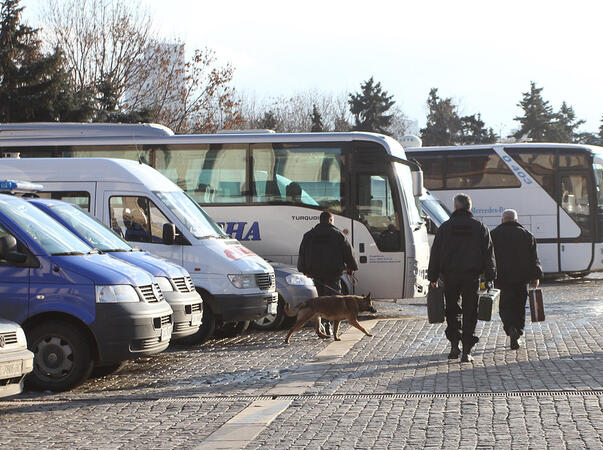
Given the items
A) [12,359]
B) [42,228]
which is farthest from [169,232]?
[12,359]

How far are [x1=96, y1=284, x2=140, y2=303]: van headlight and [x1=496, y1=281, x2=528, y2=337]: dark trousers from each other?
16.1 ft

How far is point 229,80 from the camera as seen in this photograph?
4731 cm

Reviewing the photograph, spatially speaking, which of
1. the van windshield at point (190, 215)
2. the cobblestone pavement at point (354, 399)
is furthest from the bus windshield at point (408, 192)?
the cobblestone pavement at point (354, 399)

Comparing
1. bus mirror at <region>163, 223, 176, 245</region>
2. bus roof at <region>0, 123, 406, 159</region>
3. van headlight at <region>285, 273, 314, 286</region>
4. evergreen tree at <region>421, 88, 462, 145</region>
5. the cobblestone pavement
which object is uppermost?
evergreen tree at <region>421, 88, 462, 145</region>

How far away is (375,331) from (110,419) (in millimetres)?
8396

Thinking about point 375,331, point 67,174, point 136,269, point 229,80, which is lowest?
point 375,331

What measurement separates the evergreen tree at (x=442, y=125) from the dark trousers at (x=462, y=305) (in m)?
91.1

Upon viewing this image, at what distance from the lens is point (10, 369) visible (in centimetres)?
860

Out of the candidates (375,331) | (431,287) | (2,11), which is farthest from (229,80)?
(431,287)

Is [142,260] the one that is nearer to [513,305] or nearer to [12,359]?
[12,359]

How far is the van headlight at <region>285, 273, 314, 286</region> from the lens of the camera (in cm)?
1734

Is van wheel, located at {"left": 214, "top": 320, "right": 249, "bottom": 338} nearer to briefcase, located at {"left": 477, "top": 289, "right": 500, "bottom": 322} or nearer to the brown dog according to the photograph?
the brown dog

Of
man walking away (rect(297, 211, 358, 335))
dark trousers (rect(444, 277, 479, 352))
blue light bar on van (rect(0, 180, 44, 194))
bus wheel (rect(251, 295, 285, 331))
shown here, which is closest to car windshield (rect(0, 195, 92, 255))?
blue light bar on van (rect(0, 180, 44, 194))

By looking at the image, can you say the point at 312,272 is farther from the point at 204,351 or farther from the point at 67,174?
the point at 67,174
